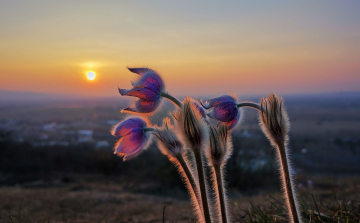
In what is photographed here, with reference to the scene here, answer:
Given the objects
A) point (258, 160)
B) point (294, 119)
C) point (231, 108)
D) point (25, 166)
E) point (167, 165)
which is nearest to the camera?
point (231, 108)

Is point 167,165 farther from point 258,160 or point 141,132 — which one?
point 141,132

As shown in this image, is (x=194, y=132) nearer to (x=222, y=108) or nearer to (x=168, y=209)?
(x=222, y=108)

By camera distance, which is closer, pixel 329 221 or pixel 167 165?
pixel 329 221

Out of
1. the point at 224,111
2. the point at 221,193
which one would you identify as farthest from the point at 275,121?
the point at 221,193

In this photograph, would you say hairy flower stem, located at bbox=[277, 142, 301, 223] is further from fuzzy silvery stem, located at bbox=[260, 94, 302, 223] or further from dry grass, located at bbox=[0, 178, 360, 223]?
dry grass, located at bbox=[0, 178, 360, 223]

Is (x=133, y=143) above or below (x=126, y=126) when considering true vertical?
below

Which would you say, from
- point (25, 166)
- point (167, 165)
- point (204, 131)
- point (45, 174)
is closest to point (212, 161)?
point (204, 131)

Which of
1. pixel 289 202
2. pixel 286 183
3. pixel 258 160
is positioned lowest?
pixel 258 160
